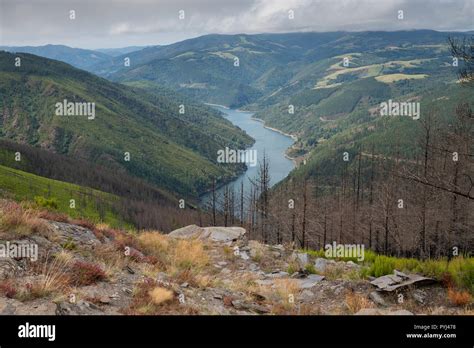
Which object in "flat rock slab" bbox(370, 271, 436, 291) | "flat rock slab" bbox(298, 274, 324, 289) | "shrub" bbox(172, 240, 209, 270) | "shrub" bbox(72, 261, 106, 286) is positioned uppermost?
"shrub" bbox(72, 261, 106, 286)

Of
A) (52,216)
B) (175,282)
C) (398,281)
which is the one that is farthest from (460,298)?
(52,216)

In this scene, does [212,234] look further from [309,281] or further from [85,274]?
[85,274]

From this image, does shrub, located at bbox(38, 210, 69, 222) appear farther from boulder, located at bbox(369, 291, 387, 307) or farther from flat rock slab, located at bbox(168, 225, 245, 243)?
boulder, located at bbox(369, 291, 387, 307)

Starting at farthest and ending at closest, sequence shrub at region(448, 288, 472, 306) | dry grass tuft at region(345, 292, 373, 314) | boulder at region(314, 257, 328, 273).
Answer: boulder at region(314, 257, 328, 273) → shrub at region(448, 288, 472, 306) → dry grass tuft at region(345, 292, 373, 314)

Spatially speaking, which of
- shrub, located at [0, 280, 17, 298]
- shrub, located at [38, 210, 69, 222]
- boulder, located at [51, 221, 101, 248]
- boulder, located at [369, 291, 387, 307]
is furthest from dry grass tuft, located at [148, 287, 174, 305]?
shrub, located at [38, 210, 69, 222]

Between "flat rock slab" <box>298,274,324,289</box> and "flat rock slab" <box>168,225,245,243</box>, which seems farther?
"flat rock slab" <box>168,225,245,243</box>

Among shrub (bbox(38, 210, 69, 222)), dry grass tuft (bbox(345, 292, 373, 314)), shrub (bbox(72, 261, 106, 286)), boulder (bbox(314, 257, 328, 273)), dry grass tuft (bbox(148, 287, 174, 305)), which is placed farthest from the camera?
boulder (bbox(314, 257, 328, 273))
